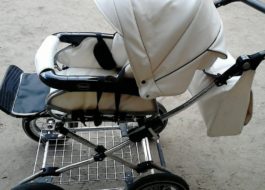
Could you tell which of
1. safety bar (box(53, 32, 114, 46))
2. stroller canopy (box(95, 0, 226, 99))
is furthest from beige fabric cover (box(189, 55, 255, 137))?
safety bar (box(53, 32, 114, 46))

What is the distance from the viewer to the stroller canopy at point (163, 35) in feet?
3.39

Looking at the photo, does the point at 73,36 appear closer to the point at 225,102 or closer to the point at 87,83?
the point at 87,83

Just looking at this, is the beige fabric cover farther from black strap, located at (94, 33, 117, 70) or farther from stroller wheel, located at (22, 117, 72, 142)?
stroller wheel, located at (22, 117, 72, 142)

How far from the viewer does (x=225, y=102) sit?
118 cm

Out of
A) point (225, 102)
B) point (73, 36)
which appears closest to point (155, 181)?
point (225, 102)

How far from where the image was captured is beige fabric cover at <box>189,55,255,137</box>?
3.76 ft

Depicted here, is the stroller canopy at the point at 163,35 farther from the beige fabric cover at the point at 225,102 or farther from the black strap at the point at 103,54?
the black strap at the point at 103,54

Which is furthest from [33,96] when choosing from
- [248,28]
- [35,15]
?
[248,28]

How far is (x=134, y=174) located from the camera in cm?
152

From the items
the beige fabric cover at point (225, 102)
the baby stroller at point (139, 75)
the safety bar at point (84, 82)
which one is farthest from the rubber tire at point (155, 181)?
the safety bar at point (84, 82)

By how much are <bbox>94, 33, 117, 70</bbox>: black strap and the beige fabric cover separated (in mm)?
320

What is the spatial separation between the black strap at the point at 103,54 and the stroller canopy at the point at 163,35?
32 centimetres

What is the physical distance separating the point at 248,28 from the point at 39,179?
185 cm

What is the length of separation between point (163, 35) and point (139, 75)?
0.13 metres
